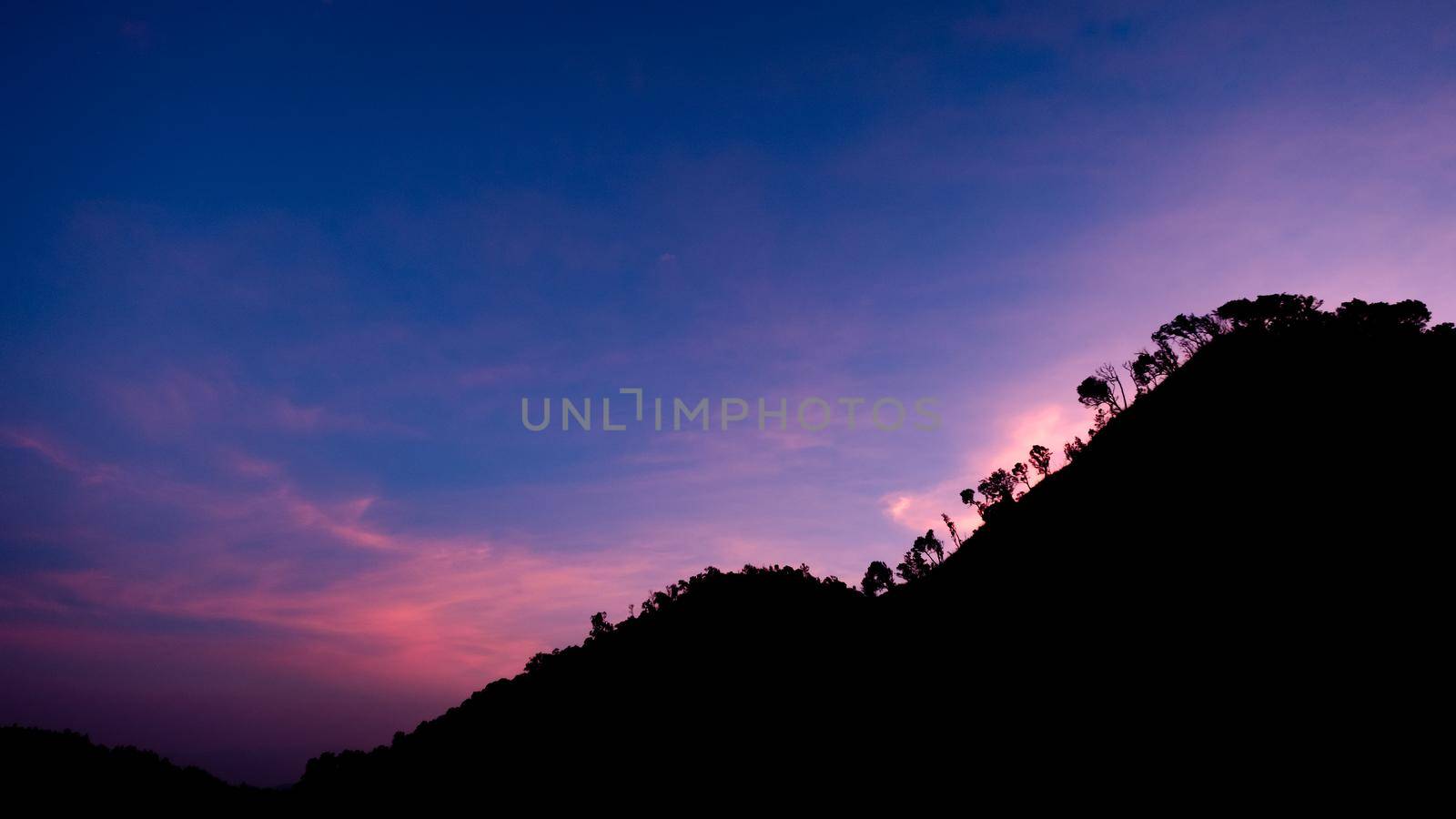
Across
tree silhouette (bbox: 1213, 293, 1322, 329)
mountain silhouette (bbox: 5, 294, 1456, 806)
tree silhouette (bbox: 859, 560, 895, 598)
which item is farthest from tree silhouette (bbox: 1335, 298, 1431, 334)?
tree silhouette (bbox: 859, 560, 895, 598)

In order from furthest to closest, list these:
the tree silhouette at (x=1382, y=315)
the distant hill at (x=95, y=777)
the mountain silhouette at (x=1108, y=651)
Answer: the tree silhouette at (x=1382, y=315) < the distant hill at (x=95, y=777) < the mountain silhouette at (x=1108, y=651)

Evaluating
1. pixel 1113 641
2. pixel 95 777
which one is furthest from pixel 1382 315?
pixel 95 777

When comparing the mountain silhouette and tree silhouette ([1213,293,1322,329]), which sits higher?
tree silhouette ([1213,293,1322,329])

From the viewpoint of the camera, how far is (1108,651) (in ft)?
140

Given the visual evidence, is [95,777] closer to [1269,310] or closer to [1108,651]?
[1108,651]

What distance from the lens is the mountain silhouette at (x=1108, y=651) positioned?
107 ft

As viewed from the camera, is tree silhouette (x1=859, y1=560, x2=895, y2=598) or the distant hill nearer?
the distant hill

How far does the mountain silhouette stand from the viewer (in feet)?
107

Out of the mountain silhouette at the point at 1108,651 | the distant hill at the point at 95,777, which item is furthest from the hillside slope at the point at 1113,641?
the distant hill at the point at 95,777

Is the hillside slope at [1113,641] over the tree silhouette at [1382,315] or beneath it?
beneath

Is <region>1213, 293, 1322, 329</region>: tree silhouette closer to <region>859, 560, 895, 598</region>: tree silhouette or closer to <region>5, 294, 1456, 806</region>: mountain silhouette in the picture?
<region>5, 294, 1456, 806</region>: mountain silhouette

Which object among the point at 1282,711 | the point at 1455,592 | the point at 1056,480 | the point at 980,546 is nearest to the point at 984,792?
the point at 1282,711

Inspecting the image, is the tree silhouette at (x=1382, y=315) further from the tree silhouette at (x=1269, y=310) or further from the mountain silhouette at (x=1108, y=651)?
the mountain silhouette at (x=1108, y=651)

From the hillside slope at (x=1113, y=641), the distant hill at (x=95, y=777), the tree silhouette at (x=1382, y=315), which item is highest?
the tree silhouette at (x=1382, y=315)
